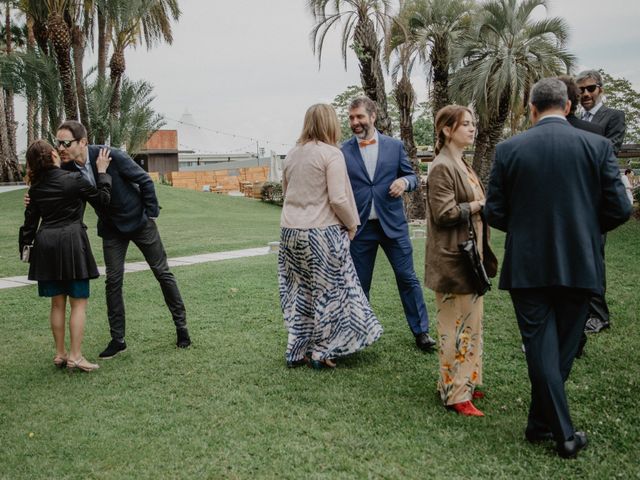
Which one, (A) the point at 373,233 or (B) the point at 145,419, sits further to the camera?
(A) the point at 373,233

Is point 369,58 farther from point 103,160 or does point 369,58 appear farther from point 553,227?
point 553,227

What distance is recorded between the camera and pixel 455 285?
3.67 metres

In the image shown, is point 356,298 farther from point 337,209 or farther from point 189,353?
point 189,353

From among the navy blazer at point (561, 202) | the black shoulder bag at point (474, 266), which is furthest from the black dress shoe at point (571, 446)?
the black shoulder bag at point (474, 266)

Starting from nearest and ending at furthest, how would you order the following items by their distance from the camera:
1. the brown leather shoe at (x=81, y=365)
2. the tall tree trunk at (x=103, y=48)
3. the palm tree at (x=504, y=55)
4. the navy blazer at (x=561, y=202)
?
the navy blazer at (x=561, y=202) → the brown leather shoe at (x=81, y=365) → the palm tree at (x=504, y=55) → the tall tree trunk at (x=103, y=48)

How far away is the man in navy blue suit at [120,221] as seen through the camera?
490cm

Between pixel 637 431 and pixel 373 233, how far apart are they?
7.98 feet

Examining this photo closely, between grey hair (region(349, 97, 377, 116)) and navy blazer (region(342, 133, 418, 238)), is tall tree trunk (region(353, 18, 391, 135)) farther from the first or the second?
grey hair (region(349, 97, 377, 116))

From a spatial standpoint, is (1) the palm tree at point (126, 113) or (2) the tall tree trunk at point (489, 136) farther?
(1) the palm tree at point (126, 113)

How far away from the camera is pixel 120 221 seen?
5.04m

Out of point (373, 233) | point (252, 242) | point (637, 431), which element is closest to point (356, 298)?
point (373, 233)

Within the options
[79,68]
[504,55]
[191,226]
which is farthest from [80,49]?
[504,55]

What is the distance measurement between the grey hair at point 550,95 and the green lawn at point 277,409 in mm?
1822

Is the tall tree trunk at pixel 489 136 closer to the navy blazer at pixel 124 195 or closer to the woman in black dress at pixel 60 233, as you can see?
the navy blazer at pixel 124 195
